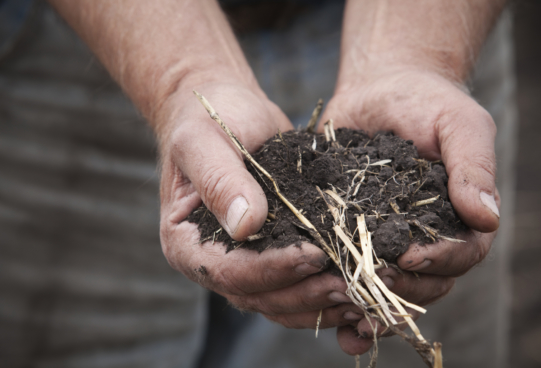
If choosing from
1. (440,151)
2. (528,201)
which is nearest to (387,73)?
(440,151)

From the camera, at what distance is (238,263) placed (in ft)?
4.04

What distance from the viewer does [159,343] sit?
3.15 m

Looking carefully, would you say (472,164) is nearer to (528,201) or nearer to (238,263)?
(238,263)

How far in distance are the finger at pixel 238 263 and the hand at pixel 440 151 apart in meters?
0.30

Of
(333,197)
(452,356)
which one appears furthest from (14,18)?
(452,356)

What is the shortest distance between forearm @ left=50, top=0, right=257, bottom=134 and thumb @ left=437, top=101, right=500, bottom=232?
96 centimetres

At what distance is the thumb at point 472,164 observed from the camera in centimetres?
121

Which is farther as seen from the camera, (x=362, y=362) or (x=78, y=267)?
(x=362, y=362)

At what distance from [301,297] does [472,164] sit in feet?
2.36

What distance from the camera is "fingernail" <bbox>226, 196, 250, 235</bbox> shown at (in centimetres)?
112

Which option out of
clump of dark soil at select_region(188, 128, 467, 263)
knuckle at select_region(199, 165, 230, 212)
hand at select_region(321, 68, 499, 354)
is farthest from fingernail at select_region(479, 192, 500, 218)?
knuckle at select_region(199, 165, 230, 212)

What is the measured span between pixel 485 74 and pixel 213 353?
3218 millimetres

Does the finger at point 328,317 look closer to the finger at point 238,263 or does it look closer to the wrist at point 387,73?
the finger at point 238,263

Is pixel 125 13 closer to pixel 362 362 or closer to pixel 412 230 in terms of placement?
pixel 412 230
